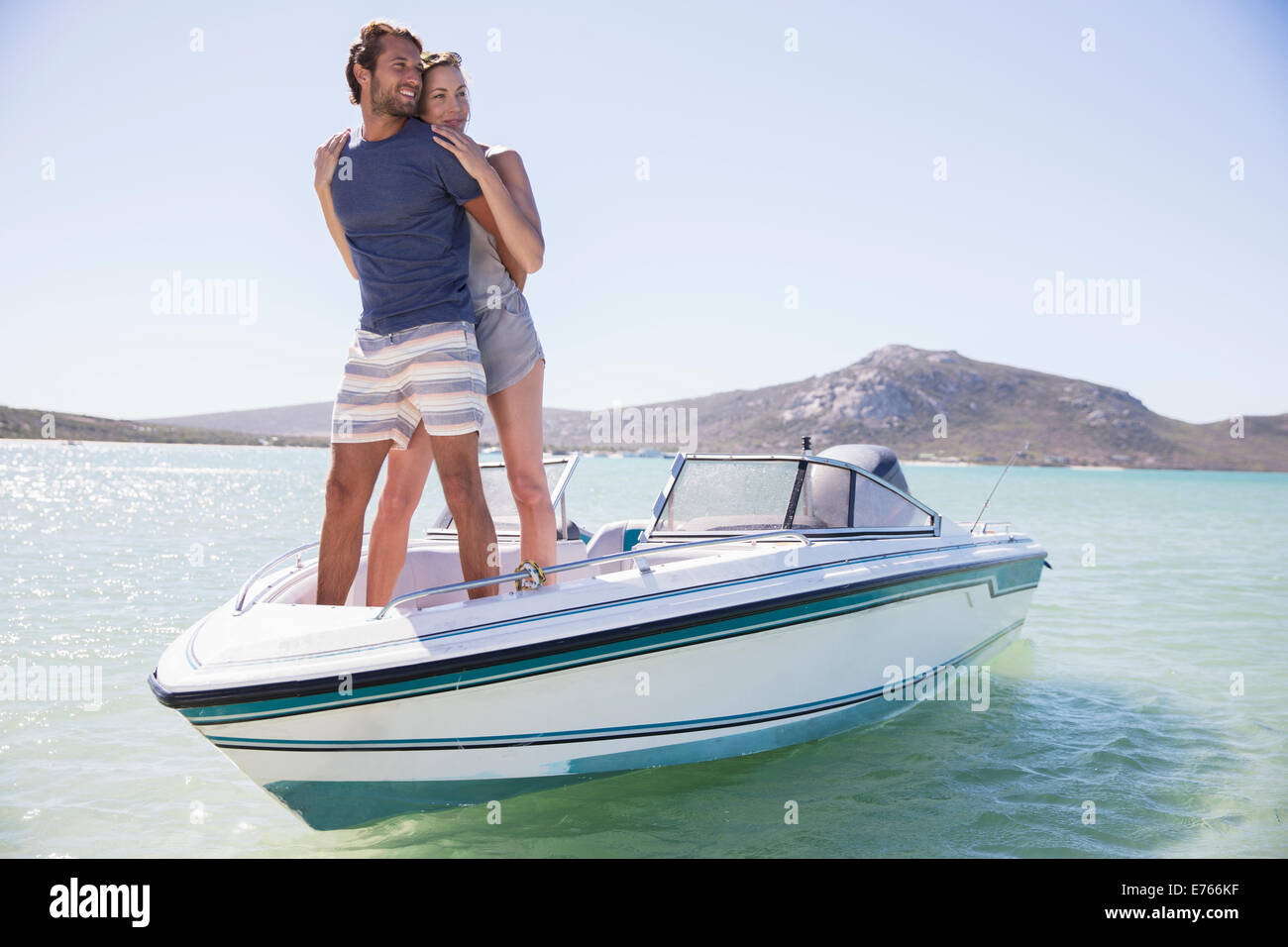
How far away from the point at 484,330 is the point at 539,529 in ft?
2.45

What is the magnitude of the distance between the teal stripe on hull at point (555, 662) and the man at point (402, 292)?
0.46 meters

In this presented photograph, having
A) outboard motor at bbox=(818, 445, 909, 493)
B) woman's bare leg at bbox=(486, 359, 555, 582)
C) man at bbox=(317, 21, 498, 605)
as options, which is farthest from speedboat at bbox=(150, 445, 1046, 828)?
outboard motor at bbox=(818, 445, 909, 493)

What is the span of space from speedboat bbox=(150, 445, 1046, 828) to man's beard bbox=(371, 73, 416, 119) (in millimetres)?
1559

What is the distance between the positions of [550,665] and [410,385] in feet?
3.51

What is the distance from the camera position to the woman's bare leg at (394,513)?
3.31 m

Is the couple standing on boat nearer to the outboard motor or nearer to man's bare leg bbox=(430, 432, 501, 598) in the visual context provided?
man's bare leg bbox=(430, 432, 501, 598)

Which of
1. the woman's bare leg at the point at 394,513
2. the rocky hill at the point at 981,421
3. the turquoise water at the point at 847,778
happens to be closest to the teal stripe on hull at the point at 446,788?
the turquoise water at the point at 847,778

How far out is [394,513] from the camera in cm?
Result: 333

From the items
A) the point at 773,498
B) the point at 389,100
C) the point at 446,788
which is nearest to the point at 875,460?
the point at 773,498

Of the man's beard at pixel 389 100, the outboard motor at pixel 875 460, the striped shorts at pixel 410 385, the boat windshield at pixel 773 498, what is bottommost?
the boat windshield at pixel 773 498

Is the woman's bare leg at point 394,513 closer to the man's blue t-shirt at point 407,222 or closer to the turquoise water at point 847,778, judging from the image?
the man's blue t-shirt at point 407,222

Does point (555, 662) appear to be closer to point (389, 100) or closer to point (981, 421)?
point (389, 100)
